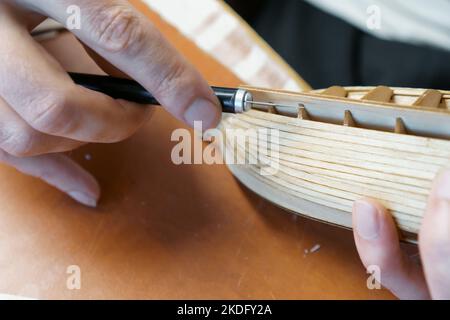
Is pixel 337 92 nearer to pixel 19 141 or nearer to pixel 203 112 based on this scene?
pixel 203 112

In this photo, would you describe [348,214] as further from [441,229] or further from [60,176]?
[60,176]

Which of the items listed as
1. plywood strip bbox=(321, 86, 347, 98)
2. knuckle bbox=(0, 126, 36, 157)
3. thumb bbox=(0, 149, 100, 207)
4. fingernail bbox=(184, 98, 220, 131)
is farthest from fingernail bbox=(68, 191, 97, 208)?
plywood strip bbox=(321, 86, 347, 98)

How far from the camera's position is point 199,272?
1.93 ft

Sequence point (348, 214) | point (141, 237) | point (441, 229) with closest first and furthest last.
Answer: point (441, 229) → point (348, 214) → point (141, 237)

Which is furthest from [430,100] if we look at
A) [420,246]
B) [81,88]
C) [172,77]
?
[81,88]

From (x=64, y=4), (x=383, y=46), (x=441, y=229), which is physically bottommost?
(x=441, y=229)

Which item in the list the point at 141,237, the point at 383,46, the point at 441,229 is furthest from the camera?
the point at 383,46

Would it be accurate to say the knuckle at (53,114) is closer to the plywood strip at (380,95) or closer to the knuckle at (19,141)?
the knuckle at (19,141)

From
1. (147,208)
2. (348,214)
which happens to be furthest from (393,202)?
(147,208)

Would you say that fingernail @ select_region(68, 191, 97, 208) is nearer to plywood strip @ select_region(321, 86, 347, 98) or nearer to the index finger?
the index finger

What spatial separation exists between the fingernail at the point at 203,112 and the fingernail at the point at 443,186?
232 mm

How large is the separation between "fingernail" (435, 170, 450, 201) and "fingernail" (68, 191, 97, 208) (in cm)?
44

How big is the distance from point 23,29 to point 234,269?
380 mm

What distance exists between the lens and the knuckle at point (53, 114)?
0.48 meters
